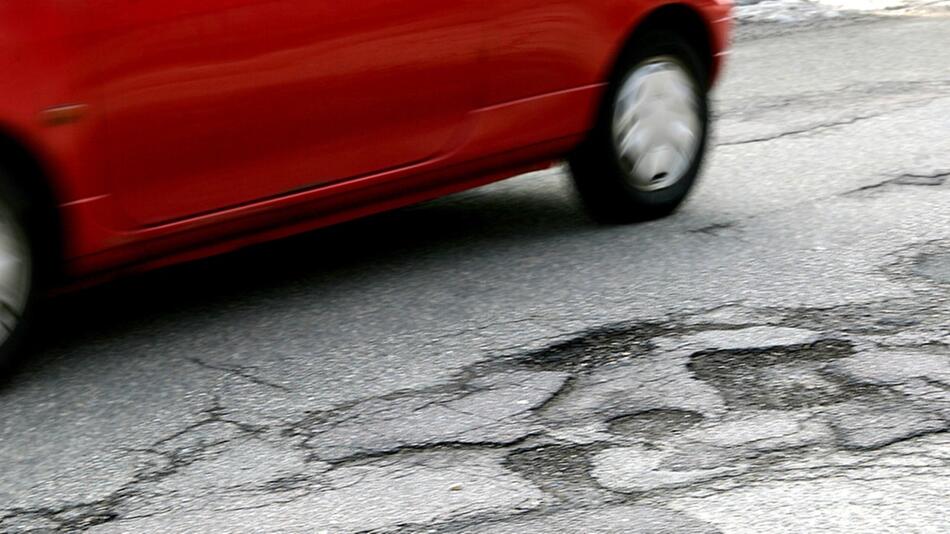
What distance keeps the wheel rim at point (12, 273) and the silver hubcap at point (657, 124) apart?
231 centimetres

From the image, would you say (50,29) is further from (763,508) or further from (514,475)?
(763,508)

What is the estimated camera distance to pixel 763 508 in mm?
3547

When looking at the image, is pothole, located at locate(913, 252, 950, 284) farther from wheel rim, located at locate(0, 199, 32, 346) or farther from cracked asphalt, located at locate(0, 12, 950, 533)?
wheel rim, located at locate(0, 199, 32, 346)

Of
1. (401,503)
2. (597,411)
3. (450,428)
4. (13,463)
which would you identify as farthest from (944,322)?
(13,463)

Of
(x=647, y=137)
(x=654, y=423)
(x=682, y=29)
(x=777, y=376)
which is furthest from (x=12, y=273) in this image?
(x=682, y=29)

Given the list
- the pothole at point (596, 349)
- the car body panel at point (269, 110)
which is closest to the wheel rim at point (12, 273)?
the car body panel at point (269, 110)

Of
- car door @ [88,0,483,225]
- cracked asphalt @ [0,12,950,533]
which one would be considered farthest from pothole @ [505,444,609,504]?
car door @ [88,0,483,225]

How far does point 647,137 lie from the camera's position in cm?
605

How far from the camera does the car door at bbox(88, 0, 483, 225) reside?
448cm

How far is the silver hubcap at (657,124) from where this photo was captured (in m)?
5.95

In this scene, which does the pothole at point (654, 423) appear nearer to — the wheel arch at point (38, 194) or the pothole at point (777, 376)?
the pothole at point (777, 376)

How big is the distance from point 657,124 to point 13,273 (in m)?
2.55

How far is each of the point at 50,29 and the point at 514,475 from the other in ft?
5.36

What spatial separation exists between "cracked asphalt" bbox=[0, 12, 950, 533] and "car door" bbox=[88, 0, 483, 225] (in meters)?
0.46
